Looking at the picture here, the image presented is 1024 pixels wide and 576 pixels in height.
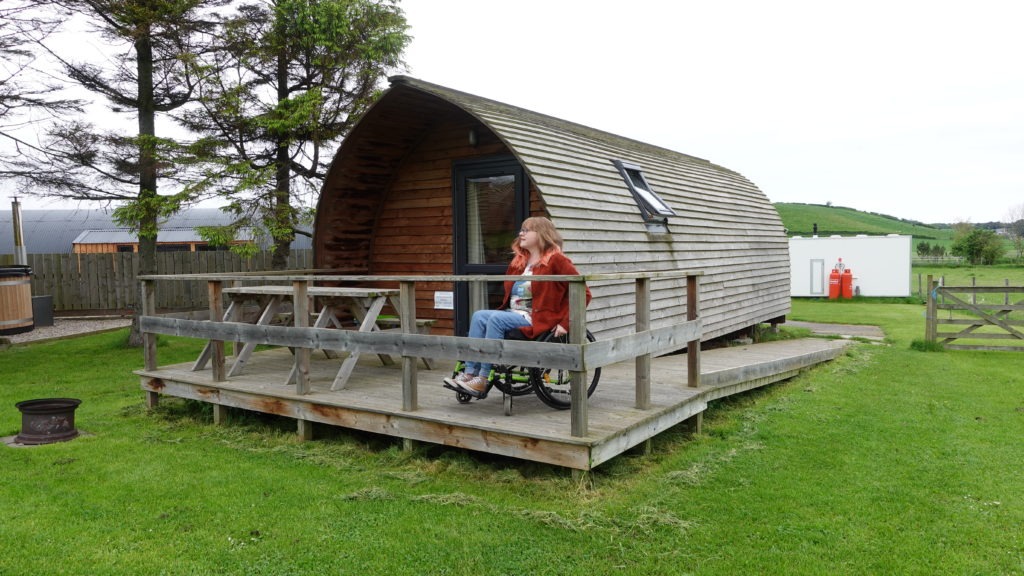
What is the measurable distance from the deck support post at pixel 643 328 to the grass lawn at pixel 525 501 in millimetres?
464

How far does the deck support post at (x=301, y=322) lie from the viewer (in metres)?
5.86

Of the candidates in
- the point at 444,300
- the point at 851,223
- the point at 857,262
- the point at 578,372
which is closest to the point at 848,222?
the point at 851,223

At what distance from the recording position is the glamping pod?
23.7 ft

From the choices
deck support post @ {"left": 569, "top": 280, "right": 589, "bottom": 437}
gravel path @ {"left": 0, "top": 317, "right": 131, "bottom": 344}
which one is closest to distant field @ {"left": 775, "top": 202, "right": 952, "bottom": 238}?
gravel path @ {"left": 0, "top": 317, "right": 131, "bottom": 344}

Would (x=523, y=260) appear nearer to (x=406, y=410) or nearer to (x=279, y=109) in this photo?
(x=406, y=410)

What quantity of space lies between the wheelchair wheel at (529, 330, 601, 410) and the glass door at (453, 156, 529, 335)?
2673 mm

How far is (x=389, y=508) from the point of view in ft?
14.4

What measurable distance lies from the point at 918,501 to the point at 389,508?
338 centimetres

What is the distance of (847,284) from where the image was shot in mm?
24578

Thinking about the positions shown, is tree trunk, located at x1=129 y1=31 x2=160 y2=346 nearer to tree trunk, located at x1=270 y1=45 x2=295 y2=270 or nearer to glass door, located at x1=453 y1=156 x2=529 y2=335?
tree trunk, located at x1=270 y1=45 x2=295 y2=270

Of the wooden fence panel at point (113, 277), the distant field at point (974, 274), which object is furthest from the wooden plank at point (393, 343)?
the distant field at point (974, 274)

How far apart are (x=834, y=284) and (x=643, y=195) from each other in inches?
738

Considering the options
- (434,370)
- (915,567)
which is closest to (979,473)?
(915,567)

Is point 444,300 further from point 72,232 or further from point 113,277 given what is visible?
point 72,232
